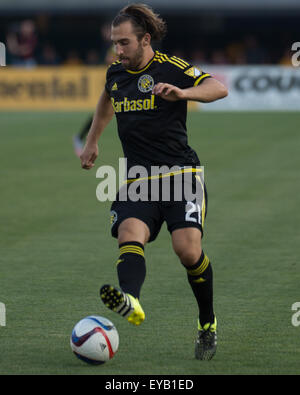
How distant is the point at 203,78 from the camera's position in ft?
19.1

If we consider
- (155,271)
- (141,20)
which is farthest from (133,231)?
(155,271)

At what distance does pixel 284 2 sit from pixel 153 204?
3145cm

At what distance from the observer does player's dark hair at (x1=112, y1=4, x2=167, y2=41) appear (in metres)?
5.68

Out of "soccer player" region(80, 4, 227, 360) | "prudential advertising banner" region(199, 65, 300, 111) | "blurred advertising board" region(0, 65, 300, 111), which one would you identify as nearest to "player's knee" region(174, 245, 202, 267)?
"soccer player" region(80, 4, 227, 360)

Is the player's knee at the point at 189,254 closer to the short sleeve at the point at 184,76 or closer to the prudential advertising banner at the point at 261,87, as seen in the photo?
the short sleeve at the point at 184,76

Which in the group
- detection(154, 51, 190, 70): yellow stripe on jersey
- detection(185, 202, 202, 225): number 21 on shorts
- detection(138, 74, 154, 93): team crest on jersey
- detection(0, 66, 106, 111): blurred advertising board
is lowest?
detection(185, 202, 202, 225): number 21 on shorts

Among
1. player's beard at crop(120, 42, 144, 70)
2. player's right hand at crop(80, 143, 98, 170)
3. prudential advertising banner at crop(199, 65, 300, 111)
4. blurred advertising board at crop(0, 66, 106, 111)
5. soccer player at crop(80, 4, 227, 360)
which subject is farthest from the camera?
blurred advertising board at crop(0, 66, 106, 111)

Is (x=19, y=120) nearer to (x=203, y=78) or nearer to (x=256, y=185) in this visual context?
(x=256, y=185)

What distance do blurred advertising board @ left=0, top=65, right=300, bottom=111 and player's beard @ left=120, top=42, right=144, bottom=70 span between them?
22.5 m

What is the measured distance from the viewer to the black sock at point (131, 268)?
5.36 meters

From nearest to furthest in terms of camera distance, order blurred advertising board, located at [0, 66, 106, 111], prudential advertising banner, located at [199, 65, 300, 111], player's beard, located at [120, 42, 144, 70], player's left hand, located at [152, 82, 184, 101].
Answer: player's left hand, located at [152, 82, 184, 101], player's beard, located at [120, 42, 144, 70], prudential advertising banner, located at [199, 65, 300, 111], blurred advertising board, located at [0, 66, 106, 111]

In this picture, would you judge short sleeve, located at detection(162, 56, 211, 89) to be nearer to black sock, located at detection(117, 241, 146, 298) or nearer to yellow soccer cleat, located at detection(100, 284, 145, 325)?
black sock, located at detection(117, 241, 146, 298)
